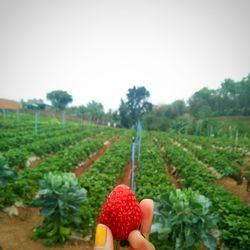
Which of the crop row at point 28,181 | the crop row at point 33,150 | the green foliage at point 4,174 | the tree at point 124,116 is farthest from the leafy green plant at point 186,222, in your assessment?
the tree at point 124,116

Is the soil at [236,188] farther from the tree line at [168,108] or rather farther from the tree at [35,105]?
A: the tree line at [168,108]

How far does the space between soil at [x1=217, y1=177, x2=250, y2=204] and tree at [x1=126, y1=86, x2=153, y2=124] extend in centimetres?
4609

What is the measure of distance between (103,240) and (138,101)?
206 ft

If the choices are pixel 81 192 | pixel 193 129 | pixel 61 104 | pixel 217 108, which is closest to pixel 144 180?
pixel 81 192

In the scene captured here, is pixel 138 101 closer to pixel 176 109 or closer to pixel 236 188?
pixel 176 109

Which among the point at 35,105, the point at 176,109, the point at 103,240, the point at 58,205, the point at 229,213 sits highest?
the point at 176,109

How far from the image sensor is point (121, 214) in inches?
51.5

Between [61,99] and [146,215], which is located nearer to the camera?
[146,215]

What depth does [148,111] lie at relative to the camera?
203 feet

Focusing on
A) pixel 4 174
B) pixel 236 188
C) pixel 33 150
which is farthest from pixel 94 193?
pixel 33 150

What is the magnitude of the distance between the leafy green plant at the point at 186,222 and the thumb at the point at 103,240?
4.08 metres

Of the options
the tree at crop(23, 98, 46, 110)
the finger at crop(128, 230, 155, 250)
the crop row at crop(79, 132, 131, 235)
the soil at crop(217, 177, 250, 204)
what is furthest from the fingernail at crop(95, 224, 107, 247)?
the tree at crop(23, 98, 46, 110)

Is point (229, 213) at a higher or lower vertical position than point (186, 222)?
lower

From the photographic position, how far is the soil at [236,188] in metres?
9.04
